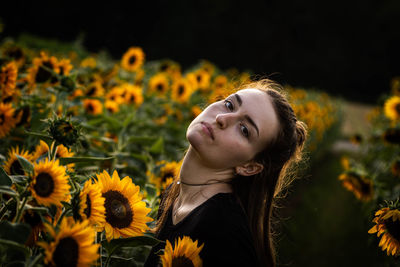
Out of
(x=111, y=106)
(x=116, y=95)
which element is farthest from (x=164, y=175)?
(x=116, y=95)

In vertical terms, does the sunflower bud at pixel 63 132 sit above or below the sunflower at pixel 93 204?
above

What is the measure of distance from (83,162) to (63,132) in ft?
0.48

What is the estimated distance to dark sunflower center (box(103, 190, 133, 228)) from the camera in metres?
1.13

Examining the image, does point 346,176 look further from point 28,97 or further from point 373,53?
point 373,53

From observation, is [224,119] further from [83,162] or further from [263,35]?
Answer: [263,35]

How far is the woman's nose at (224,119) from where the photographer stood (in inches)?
56.6

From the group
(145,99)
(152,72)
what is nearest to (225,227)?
(145,99)

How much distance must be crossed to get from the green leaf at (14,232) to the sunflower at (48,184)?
0.21ft

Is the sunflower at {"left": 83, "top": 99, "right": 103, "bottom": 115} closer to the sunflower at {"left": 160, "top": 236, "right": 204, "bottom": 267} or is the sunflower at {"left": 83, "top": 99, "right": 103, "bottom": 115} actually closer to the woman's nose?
the woman's nose

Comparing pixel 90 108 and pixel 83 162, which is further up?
pixel 83 162

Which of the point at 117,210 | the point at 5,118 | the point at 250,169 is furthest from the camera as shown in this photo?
the point at 5,118

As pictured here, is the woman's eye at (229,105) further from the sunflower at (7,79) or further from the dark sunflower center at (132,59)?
the dark sunflower center at (132,59)

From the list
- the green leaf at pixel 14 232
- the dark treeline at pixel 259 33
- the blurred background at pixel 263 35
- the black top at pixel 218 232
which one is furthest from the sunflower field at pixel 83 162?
the dark treeline at pixel 259 33

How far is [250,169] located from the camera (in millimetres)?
1512
